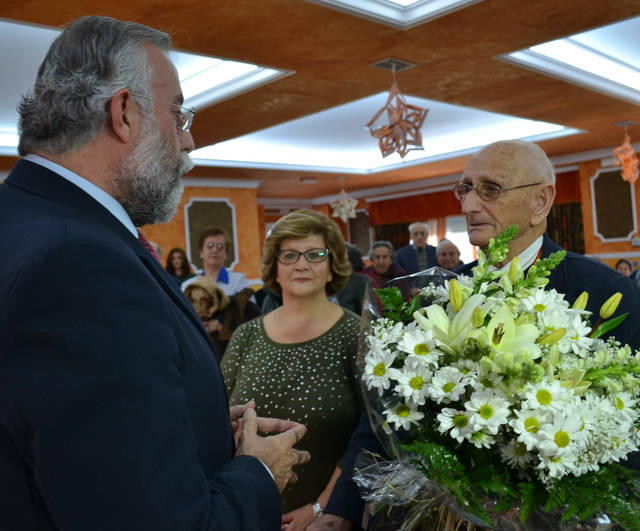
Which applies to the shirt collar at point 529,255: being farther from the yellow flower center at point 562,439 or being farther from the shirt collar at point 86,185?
the shirt collar at point 86,185

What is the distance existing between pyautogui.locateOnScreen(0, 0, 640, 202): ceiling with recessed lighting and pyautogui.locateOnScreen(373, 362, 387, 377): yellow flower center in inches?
41.2

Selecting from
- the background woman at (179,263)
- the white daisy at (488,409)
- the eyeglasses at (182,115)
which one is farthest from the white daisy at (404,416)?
the background woman at (179,263)

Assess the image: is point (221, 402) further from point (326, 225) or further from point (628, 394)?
A: point (326, 225)

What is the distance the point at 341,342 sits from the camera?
2037 millimetres

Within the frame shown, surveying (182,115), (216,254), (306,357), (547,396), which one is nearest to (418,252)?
(216,254)

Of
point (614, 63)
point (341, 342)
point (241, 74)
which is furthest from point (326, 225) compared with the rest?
point (614, 63)

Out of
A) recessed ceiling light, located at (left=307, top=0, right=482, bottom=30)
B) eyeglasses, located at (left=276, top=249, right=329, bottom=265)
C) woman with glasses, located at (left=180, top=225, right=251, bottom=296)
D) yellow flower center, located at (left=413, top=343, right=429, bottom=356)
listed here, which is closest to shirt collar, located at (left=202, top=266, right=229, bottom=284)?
woman with glasses, located at (left=180, top=225, right=251, bottom=296)

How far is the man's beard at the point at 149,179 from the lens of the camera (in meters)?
1.07

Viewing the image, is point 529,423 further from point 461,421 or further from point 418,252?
point 418,252

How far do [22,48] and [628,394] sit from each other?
18.5 feet

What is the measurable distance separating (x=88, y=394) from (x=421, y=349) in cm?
50

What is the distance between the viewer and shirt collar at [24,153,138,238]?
99 cm

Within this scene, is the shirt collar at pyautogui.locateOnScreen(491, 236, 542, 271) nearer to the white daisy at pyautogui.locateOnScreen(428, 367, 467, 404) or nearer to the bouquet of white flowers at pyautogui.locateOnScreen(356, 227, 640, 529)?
the bouquet of white flowers at pyautogui.locateOnScreen(356, 227, 640, 529)

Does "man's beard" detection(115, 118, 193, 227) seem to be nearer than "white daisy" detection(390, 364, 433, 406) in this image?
No
